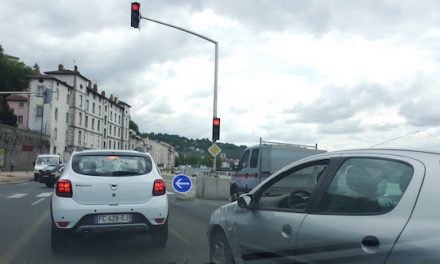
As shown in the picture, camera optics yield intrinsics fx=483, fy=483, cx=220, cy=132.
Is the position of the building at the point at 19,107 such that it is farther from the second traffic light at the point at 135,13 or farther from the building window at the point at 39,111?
the second traffic light at the point at 135,13

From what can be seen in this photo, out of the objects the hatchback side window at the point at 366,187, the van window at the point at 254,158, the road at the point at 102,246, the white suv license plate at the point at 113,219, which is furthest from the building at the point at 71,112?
the hatchback side window at the point at 366,187

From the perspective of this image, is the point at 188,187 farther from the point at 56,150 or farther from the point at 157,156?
the point at 157,156

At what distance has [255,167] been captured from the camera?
56.7ft

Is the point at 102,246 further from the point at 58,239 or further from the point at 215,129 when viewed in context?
the point at 215,129

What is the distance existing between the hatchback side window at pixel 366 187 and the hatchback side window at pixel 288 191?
0.89ft

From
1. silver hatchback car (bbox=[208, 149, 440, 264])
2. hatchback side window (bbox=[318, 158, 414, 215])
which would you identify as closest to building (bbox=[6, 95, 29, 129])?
silver hatchback car (bbox=[208, 149, 440, 264])

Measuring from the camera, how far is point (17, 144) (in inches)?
2307

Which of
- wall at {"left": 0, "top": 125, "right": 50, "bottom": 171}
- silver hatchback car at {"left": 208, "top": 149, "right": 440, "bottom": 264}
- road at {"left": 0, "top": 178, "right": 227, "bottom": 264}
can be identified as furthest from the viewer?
wall at {"left": 0, "top": 125, "right": 50, "bottom": 171}

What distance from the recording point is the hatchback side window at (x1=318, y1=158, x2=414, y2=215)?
353 centimetres

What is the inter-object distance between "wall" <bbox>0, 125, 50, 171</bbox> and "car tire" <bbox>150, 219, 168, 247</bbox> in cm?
5089

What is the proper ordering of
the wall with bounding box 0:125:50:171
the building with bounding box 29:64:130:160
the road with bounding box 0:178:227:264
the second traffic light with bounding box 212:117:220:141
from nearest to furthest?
the road with bounding box 0:178:227:264 < the second traffic light with bounding box 212:117:220:141 < the wall with bounding box 0:125:50:171 < the building with bounding box 29:64:130:160

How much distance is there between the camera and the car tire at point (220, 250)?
551 cm

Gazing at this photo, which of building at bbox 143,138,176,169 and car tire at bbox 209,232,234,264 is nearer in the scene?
car tire at bbox 209,232,234,264

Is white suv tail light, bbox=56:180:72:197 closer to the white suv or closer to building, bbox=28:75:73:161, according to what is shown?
the white suv
